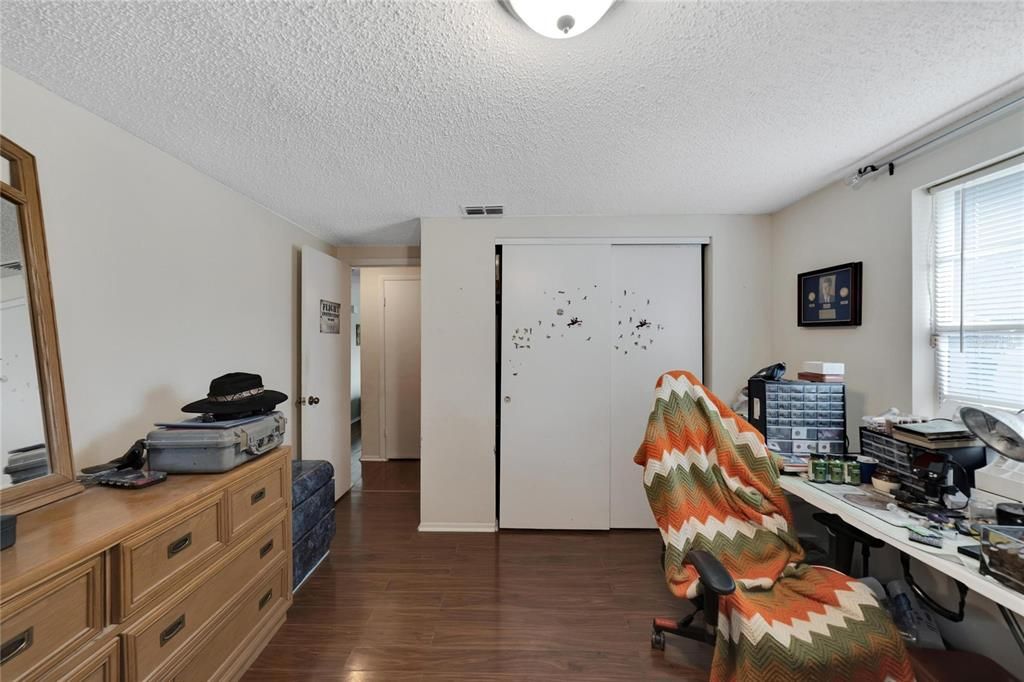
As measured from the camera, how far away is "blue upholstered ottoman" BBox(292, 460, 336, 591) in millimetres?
2127

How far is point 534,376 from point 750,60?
2.10m

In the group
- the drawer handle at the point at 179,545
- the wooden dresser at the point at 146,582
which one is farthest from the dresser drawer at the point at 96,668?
the drawer handle at the point at 179,545

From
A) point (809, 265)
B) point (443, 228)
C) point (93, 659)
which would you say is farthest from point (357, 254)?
point (809, 265)

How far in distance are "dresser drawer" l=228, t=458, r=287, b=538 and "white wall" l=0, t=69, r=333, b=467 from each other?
0.60 meters

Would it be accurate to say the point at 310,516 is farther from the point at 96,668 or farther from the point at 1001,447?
the point at 1001,447

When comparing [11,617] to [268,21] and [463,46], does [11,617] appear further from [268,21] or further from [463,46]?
[463,46]

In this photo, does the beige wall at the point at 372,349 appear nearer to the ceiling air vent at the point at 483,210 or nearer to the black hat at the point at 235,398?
the ceiling air vent at the point at 483,210

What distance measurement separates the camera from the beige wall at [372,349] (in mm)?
4621

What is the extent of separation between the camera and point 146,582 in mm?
1156

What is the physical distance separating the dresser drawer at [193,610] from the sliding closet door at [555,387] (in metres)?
1.57

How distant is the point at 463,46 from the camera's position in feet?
3.82

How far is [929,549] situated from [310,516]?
2.83 metres

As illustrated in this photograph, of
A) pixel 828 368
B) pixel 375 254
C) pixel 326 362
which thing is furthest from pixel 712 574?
pixel 375 254

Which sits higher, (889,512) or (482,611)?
(889,512)
